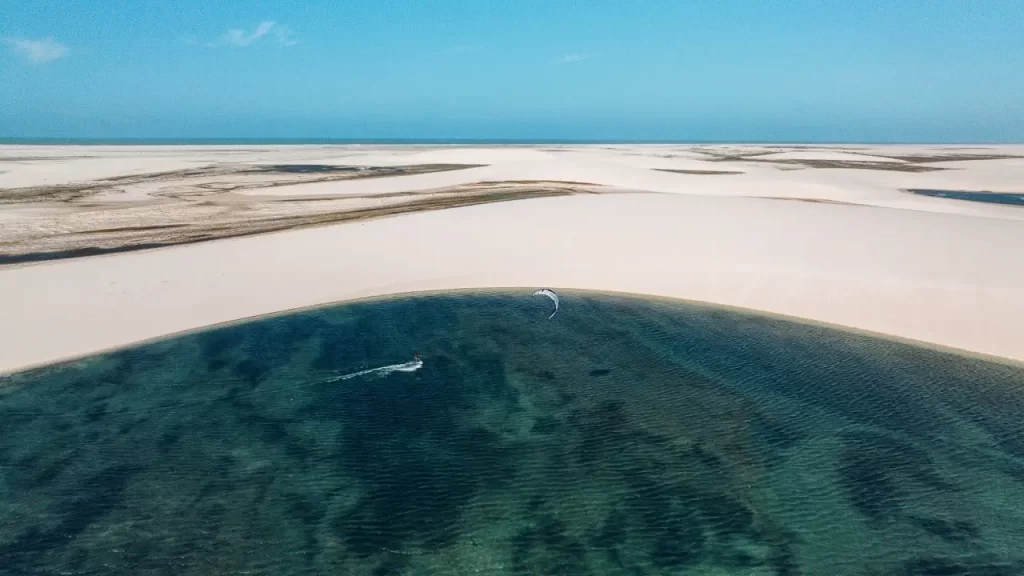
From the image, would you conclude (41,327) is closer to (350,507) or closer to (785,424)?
(350,507)

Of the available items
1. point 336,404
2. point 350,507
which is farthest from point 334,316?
point 350,507

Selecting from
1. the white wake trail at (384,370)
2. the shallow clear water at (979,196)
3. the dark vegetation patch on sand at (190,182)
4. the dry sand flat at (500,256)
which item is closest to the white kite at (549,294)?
the dry sand flat at (500,256)

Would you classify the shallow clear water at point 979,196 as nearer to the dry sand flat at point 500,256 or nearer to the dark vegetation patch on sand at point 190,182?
the dry sand flat at point 500,256

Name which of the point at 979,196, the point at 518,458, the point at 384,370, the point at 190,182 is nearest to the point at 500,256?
the point at 384,370

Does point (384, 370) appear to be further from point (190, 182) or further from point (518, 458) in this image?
point (190, 182)

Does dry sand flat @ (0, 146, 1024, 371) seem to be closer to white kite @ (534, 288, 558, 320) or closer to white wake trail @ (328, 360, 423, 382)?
white kite @ (534, 288, 558, 320)

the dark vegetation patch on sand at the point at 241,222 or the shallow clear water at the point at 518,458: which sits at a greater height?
the dark vegetation patch on sand at the point at 241,222
